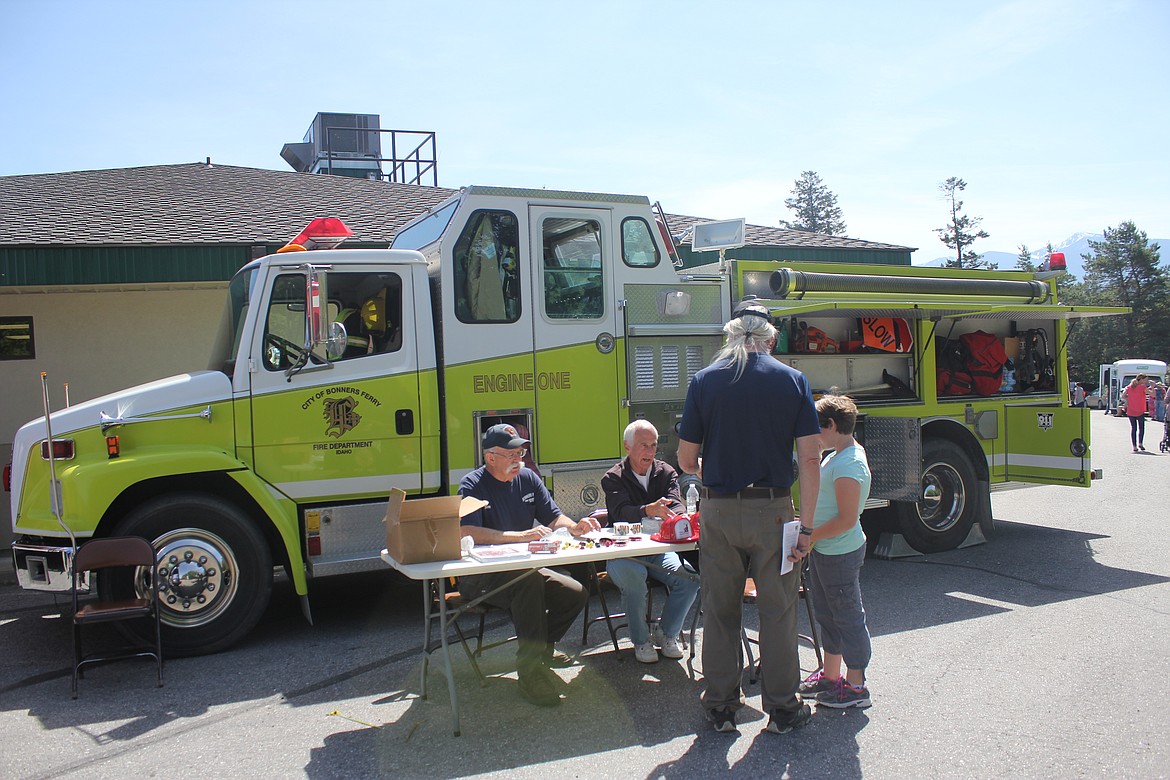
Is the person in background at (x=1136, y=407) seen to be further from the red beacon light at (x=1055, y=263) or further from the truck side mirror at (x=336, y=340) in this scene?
the truck side mirror at (x=336, y=340)

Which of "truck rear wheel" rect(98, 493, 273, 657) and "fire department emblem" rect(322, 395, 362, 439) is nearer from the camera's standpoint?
"truck rear wheel" rect(98, 493, 273, 657)

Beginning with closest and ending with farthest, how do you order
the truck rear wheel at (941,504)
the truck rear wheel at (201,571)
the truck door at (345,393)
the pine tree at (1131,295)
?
the truck rear wheel at (201,571)
the truck door at (345,393)
the truck rear wheel at (941,504)
the pine tree at (1131,295)

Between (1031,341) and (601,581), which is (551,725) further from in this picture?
(1031,341)

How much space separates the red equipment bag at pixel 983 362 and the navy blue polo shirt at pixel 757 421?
5452mm

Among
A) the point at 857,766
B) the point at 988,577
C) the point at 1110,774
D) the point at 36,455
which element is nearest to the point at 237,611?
the point at 36,455

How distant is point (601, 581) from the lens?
18.7 ft

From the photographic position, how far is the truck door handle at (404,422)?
20.6ft

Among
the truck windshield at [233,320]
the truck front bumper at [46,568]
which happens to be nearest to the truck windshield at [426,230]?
the truck windshield at [233,320]

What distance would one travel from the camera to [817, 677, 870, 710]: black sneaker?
4527mm

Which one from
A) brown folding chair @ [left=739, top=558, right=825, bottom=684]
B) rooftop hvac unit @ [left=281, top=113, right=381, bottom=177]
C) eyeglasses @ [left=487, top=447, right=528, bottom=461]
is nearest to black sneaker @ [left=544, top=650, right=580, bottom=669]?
brown folding chair @ [left=739, top=558, right=825, bottom=684]

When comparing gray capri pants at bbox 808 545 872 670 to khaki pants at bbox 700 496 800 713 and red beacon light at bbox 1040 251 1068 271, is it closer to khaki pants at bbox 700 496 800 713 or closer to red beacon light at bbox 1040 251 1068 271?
khaki pants at bbox 700 496 800 713

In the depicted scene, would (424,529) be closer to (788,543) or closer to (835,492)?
(788,543)

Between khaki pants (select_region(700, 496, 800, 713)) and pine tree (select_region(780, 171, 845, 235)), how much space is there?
7606 centimetres

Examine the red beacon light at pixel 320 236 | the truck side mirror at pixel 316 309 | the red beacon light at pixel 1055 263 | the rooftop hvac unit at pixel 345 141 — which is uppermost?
the rooftop hvac unit at pixel 345 141
